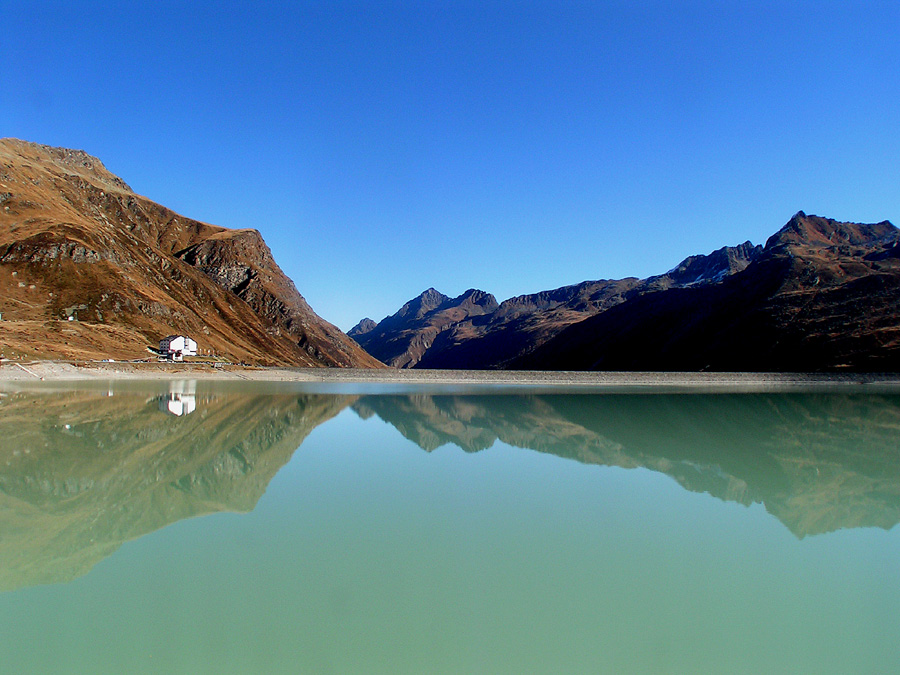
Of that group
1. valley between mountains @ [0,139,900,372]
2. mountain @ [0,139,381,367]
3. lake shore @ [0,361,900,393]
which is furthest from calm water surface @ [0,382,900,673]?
valley between mountains @ [0,139,900,372]

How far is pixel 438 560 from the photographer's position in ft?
25.1

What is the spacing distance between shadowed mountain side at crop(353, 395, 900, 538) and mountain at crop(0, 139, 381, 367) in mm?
55591

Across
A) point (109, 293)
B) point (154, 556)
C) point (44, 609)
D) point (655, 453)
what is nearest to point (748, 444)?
point (655, 453)

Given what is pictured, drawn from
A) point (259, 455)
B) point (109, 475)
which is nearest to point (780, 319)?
point (259, 455)

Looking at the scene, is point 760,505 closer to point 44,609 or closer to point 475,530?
point 475,530

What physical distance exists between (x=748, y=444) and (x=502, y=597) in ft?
58.1

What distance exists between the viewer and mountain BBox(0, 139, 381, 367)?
249 ft

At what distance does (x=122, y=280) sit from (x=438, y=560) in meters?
102

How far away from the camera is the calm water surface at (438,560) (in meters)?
5.26

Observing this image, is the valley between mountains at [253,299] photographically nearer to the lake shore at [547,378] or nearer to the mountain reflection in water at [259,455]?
the lake shore at [547,378]

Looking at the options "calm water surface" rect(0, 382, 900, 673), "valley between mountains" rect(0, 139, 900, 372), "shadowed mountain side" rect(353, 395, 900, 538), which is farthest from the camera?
"valley between mountains" rect(0, 139, 900, 372)

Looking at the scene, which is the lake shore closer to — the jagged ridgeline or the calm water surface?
the jagged ridgeline

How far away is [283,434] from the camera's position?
21.1 metres

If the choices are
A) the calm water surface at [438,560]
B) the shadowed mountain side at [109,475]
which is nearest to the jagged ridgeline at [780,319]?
the calm water surface at [438,560]
